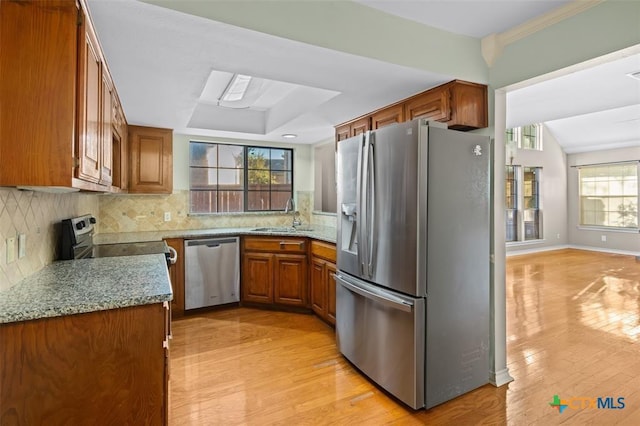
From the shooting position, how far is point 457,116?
91.5 inches

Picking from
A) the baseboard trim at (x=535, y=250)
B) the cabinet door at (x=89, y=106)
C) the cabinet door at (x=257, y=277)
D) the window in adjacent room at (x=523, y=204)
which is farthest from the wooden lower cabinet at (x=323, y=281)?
the window in adjacent room at (x=523, y=204)

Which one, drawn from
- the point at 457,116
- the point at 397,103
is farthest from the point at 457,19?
the point at 397,103

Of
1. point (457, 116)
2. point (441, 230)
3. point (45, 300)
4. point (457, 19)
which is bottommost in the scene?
point (45, 300)

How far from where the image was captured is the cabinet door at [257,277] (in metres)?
3.91

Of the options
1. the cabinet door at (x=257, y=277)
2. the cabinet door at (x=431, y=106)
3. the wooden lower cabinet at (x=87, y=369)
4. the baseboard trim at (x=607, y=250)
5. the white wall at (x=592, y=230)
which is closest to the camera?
the wooden lower cabinet at (x=87, y=369)

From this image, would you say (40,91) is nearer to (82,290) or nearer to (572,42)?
(82,290)

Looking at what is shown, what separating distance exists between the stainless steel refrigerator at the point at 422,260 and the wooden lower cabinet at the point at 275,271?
1395 mm

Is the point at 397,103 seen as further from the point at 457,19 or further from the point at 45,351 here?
the point at 45,351

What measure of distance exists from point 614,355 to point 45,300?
3.89 meters

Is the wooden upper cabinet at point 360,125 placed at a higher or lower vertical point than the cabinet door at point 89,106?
higher

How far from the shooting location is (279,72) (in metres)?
2.21

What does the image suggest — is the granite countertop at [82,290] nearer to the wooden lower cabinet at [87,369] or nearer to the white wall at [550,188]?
the wooden lower cabinet at [87,369]

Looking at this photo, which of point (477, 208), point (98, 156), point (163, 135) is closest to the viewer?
point (98, 156)

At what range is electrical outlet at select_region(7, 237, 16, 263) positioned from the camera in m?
1.50
